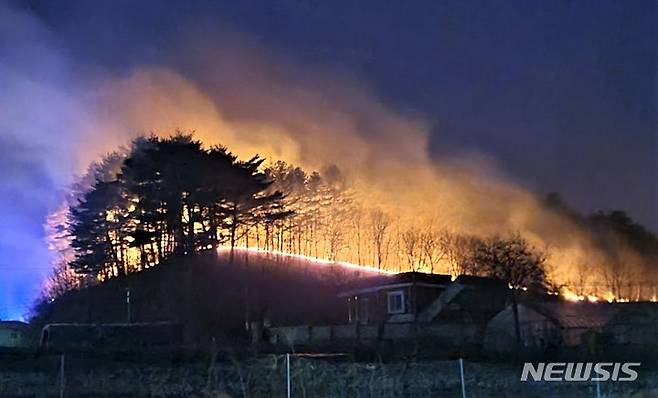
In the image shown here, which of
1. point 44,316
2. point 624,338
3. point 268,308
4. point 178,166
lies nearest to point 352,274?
point 268,308

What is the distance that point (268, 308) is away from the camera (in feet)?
191

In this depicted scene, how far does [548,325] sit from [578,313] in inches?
137

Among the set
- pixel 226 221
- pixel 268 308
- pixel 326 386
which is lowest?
pixel 326 386

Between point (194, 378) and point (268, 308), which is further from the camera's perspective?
point (268, 308)

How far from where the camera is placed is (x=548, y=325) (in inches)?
1608

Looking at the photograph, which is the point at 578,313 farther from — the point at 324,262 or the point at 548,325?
the point at 324,262

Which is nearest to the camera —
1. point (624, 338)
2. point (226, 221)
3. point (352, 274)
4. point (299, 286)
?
point (624, 338)

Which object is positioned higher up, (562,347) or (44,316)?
(44,316)

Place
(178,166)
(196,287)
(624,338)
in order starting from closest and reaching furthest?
1. (624,338)
2. (196,287)
3. (178,166)

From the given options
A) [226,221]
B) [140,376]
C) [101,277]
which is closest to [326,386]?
[140,376]

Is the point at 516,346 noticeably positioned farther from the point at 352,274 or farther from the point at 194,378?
the point at 352,274

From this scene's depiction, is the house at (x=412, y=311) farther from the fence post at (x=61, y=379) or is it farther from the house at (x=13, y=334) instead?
the house at (x=13, y=334)

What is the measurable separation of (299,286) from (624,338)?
112 ft

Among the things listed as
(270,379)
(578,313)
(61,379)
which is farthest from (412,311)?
(61,379)
